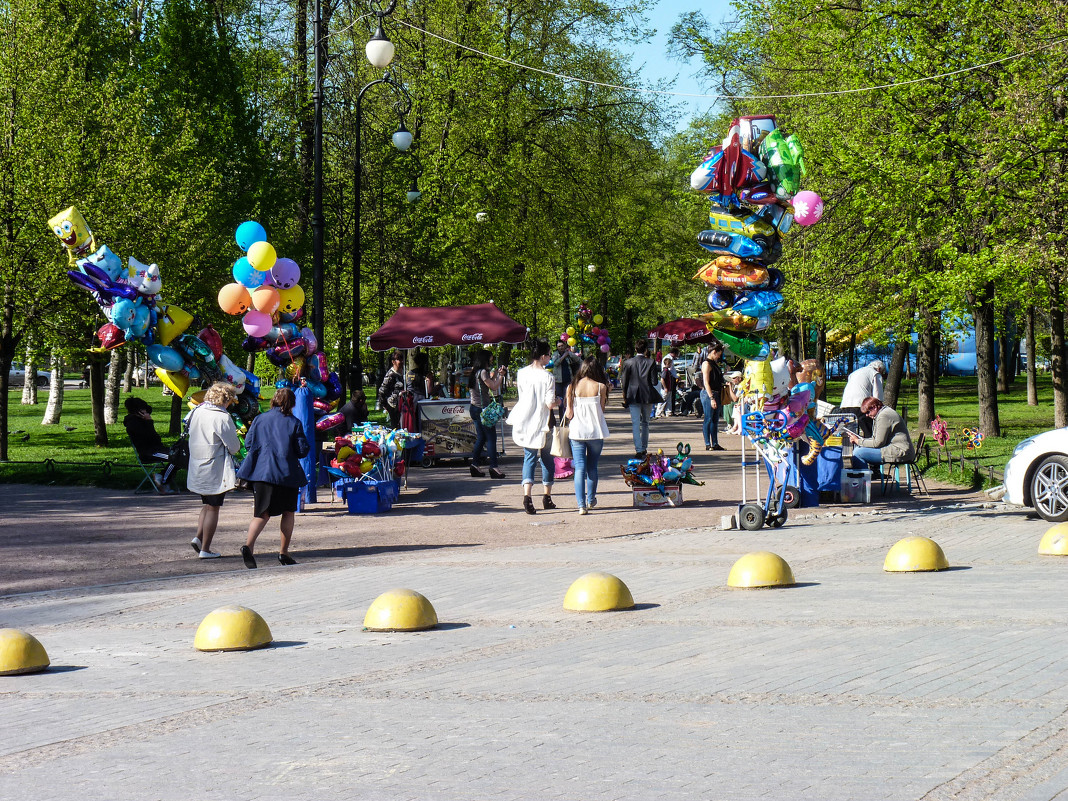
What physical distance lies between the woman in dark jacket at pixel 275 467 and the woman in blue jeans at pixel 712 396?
11.3 metres

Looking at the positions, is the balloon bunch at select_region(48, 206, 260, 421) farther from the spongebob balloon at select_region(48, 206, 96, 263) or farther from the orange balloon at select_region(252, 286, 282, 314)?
the orange balloon at select_region(252, 286, 282, 314)

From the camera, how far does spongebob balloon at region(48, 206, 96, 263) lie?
13.7 meters

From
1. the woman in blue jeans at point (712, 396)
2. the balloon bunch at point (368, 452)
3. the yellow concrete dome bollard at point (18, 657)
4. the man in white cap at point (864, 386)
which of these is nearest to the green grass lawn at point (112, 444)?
the man in white cap at point (864, 386)

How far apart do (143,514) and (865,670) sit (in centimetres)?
1092

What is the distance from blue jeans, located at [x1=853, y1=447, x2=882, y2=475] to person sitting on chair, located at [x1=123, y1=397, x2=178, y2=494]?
9700 mm

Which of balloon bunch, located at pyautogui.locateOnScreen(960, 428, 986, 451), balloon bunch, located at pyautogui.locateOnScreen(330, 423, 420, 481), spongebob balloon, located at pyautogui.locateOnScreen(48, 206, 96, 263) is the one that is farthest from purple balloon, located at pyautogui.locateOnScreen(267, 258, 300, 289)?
balloon bunch, located at pyautogui.locateOnScreen(960, 428, 986, 451)

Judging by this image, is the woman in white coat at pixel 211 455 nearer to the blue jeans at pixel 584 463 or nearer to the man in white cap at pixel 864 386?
the blue jeans at pixel 584 463

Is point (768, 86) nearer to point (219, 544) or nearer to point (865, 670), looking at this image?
point (219, 544)

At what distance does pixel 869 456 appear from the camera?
16266mm

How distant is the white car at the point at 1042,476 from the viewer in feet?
42.2

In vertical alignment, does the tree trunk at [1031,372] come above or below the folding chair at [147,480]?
above

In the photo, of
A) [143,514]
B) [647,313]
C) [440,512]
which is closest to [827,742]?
[440,512]

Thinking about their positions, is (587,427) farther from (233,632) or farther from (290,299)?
(233,632)

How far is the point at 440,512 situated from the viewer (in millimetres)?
15328
